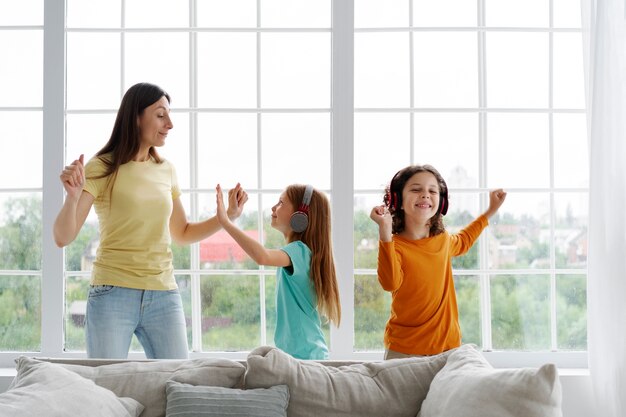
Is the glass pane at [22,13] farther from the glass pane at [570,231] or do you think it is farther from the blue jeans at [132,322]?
the glass pane at [570,231]

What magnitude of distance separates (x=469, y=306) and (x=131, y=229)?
5.29ft

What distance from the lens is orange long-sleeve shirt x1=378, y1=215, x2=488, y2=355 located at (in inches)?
122

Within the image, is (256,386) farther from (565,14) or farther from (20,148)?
(565,14)

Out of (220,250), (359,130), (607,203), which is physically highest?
(359,130)

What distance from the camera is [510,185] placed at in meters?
3.80

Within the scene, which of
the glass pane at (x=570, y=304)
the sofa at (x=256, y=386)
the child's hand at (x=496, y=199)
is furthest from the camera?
the glass pane at (x=570, y=304)

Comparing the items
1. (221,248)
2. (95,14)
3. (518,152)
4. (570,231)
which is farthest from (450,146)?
(95,14)

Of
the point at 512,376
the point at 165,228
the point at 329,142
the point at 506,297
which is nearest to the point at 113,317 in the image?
the point at 165,228

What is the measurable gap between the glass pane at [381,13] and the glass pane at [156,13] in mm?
816

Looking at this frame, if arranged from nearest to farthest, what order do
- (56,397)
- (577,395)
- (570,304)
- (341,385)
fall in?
(56,397), (341,385), (577,395), (570,304)

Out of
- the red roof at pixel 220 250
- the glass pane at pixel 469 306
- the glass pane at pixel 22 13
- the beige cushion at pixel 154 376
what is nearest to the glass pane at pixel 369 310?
the glass pane at pixel 469 306

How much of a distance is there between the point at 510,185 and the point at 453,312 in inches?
34.0

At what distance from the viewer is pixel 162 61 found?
12.5 ft

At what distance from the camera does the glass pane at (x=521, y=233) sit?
12.4 feet
